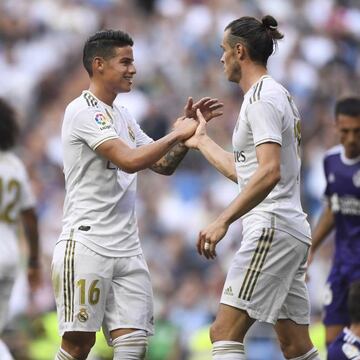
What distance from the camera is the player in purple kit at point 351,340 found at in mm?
8883

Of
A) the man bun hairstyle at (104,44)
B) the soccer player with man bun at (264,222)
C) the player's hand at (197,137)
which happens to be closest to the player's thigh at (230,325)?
the soccer player with man bun at (264,222)

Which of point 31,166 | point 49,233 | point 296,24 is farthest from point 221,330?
point 296,24

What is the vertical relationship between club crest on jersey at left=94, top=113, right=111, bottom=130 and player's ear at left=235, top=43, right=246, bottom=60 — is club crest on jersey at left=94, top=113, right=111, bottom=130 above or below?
below

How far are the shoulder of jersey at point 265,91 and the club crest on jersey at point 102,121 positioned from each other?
942 millimetres

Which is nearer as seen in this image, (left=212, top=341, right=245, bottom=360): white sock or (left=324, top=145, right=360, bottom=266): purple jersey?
(left=212, top=341, right=245, bottom=360): white sock

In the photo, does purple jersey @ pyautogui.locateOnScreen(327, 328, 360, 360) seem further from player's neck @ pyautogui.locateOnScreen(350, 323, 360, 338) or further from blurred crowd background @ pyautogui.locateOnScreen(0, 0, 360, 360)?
blurred crowd background @ pyautogui.locateOnScreen(0, 0, 360, 360)

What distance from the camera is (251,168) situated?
7.70 meters

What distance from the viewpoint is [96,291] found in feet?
26.2

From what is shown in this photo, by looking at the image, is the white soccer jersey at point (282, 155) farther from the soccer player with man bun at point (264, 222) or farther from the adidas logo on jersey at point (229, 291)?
the adidas logo on jersey at point (229, 291)

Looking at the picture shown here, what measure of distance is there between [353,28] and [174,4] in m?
2.60

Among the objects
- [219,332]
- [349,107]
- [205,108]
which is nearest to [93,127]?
[205,108]

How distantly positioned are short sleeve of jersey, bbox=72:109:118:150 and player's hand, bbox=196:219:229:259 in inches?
42.1

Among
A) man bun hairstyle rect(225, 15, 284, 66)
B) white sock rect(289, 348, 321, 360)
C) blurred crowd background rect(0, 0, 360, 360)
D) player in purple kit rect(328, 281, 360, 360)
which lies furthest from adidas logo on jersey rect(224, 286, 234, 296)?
blurred crowd background rect(0, 0, 360, 360)

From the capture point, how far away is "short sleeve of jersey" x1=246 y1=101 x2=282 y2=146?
740 cm
